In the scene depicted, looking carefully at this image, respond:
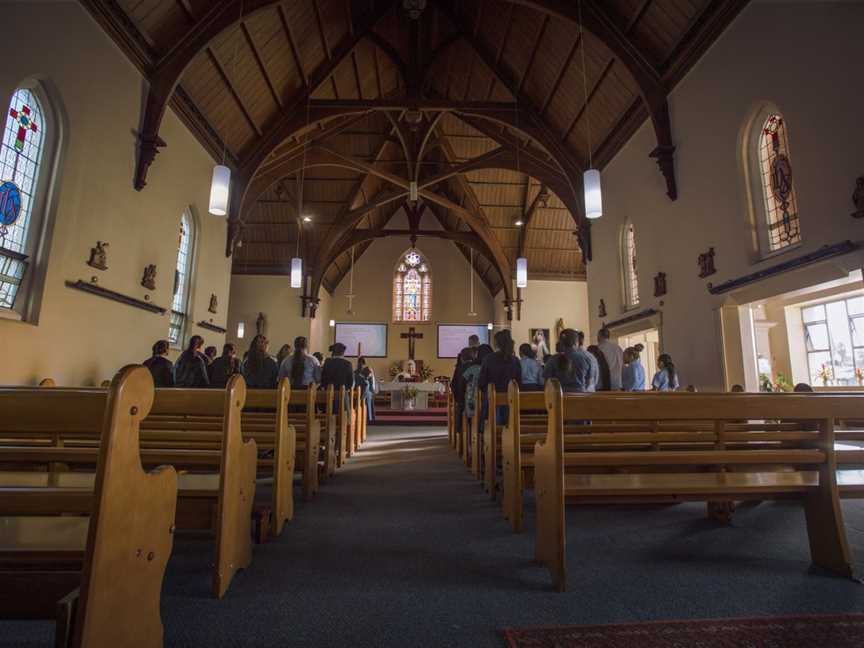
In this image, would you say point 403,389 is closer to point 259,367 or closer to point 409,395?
point 409,395

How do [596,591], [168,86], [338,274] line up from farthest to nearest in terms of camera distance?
1. [338,274]
2. [168,86]
3. [596,591]

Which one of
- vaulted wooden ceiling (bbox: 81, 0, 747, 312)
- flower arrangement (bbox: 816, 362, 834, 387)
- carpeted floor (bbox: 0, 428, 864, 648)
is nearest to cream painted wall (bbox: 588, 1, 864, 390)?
vaulted wooden ceiling (bbox: 81, 0, 747, 312)

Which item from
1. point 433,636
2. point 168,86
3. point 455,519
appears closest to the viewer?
point 433,636

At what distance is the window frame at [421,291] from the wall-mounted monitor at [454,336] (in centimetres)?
71

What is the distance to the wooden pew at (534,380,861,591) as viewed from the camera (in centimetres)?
188

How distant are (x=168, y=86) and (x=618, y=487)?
7088 mm

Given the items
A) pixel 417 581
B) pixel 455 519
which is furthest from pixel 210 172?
pixel 417 581

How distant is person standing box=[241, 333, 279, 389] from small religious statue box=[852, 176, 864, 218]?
5.38 metres

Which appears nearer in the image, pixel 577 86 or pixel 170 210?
pixel 170 210

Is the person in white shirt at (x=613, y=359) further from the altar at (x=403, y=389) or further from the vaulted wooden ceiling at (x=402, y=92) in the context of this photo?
the altar at (x=403, y=389)

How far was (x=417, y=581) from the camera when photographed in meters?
1.94

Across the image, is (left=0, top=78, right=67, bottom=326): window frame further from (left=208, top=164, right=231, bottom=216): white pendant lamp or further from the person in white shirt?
the person in white shirt

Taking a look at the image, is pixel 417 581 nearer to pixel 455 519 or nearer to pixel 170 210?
pixel 455 519

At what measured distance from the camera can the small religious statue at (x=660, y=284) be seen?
6718 mm
